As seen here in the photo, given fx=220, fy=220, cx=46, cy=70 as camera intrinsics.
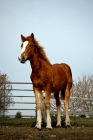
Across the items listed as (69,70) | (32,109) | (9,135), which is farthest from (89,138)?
(32,109)

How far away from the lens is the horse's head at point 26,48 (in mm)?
5599

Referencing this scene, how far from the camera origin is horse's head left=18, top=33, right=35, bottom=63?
5599mm

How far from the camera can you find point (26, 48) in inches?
229

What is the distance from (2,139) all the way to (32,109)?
6.82 m

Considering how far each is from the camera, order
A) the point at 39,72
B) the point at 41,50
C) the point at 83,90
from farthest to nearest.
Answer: the point at 83,90, the point at 41,50, the point at 39,72

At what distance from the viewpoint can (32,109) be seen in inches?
447

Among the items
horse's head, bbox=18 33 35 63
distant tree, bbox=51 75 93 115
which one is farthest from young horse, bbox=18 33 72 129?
distant tree, bbox=51 75 93 115

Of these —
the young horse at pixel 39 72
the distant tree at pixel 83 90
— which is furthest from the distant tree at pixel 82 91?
the young horse at pixel 39 72

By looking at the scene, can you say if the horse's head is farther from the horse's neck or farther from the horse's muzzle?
the horse's neck

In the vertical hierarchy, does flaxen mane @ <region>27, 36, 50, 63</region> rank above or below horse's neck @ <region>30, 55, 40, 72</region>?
above

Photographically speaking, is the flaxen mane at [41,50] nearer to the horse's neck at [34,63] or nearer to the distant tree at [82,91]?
the horse's neck at [34,63]

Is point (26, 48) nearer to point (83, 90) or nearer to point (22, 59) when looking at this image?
point (22, 59)

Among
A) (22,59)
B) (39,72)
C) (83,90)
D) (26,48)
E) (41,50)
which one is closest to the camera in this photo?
(22,59)

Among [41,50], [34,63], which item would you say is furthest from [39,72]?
[41,50]
